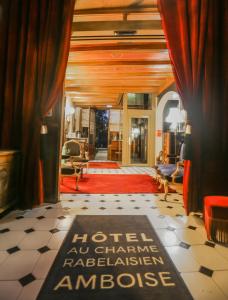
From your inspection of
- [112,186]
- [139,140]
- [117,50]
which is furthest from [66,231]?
[139,140]

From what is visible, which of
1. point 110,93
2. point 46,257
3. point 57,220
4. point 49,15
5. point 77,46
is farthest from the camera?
point 110,93

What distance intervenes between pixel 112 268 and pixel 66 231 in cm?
97

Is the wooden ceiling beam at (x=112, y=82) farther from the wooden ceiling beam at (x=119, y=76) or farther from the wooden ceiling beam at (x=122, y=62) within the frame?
the wooden ceiling beam at (x=122, y=62)

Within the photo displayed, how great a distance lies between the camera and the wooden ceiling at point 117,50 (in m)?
3.52

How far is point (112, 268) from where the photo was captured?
6.15ft

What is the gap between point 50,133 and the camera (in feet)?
12.1

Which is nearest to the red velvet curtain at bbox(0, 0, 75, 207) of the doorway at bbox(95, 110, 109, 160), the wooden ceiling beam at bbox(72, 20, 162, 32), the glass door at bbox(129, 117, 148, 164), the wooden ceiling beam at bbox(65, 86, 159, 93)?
the wooden ceiling beam at bbox(72, 20, 162, 32)

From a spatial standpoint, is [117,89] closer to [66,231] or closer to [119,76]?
[119,76]

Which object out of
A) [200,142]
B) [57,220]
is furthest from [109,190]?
[200,142]

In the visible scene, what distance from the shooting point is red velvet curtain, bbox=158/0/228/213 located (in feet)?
9.78

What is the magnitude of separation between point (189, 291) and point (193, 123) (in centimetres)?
221

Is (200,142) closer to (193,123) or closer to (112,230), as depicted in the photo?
(193,123)

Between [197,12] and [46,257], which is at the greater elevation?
[197,12]

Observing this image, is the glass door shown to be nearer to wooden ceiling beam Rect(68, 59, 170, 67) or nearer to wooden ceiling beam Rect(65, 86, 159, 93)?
wooden ceiling beam Rect(65, 86, 159, 93)
